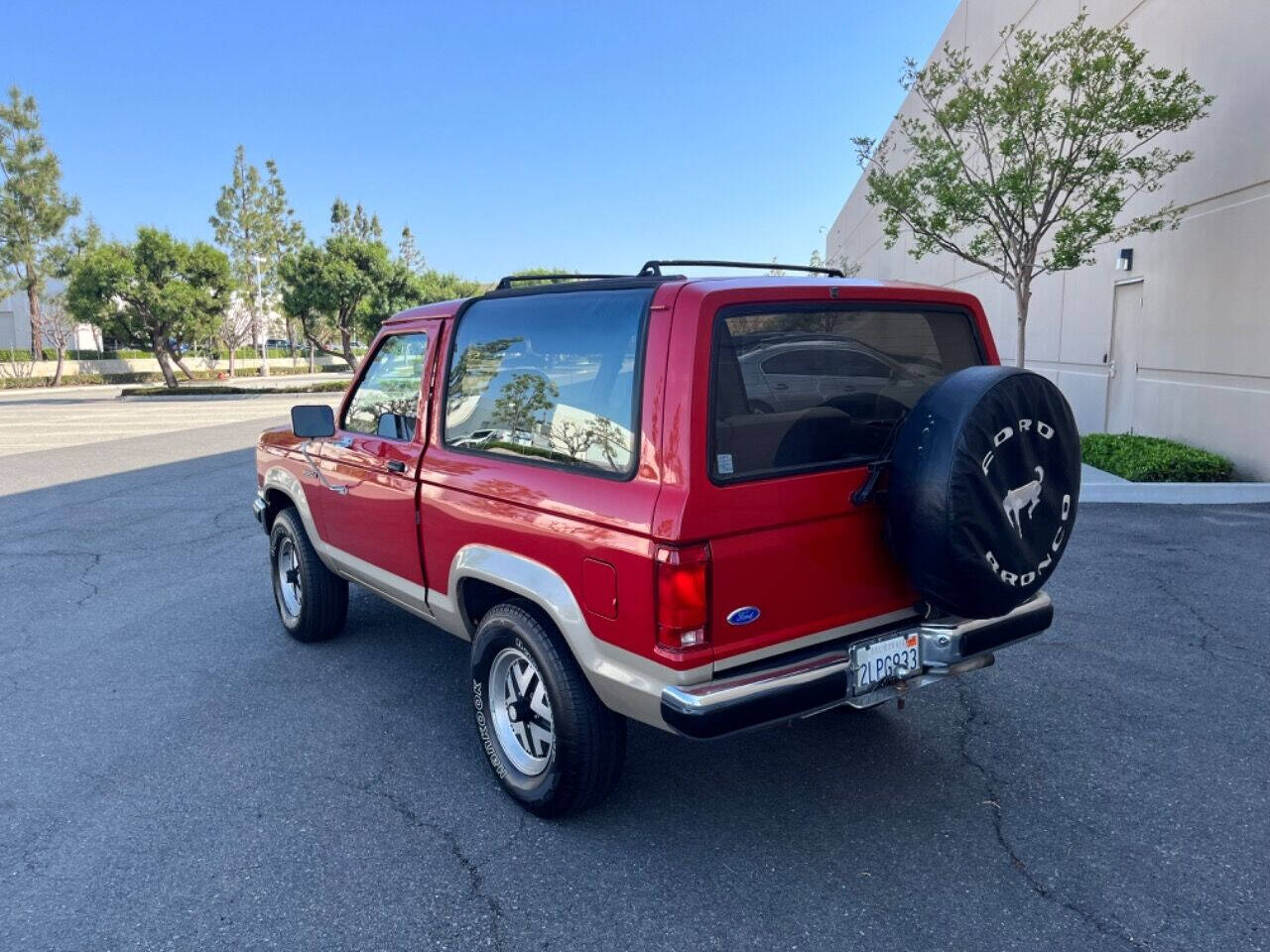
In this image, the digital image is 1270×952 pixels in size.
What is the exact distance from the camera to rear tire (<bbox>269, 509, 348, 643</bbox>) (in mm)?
4836

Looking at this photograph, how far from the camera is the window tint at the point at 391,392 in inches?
155

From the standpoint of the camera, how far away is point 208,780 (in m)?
3.50

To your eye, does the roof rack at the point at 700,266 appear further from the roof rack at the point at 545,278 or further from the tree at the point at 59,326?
the tree at the point at 59,326

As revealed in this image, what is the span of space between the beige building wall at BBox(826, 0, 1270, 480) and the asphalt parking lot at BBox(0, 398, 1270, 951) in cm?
446

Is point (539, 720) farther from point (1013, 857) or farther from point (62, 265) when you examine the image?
point (62, 265)

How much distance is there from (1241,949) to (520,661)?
236 centimetres

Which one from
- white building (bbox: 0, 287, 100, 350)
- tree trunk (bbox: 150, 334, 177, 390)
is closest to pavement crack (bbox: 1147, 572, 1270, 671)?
tree trunk (bbox: 150, 334, 177, 390)

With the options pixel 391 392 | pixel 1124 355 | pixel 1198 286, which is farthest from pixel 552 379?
pixel 1124 355

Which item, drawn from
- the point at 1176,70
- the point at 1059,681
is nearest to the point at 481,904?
the point at 1059,681

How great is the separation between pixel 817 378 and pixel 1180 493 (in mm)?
6938

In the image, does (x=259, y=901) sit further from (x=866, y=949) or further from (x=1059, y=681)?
(x=1059, y=681)

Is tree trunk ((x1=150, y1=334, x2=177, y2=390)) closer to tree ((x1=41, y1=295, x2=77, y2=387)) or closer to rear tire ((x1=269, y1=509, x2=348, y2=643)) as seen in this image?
tree ((x1=41, y1=295, x2=77, y2=387))

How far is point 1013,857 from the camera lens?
2887mm

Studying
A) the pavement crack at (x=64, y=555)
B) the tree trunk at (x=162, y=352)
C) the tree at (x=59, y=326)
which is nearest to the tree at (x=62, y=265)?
the tree at (x=59, y=326)
